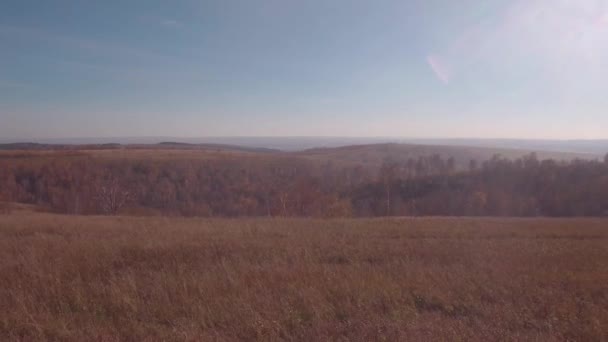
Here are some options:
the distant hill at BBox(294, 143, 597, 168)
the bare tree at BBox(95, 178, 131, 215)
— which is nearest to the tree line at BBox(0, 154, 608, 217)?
the bare tree at BBox(95, 178, 131, 215)

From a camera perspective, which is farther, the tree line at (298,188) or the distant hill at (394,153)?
the distant hill at (394,153)

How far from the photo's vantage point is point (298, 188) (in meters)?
40.0

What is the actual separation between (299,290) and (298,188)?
34821 millimetres

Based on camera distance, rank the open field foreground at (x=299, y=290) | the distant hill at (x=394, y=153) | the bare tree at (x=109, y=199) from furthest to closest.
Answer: the distant hill at (x=394, y=153), the bare tree at (x=109, y=199), the open field foreground at (x=299, y=290)

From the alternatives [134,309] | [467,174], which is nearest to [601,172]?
[467,174]

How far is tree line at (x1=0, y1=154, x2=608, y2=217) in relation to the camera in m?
36.8

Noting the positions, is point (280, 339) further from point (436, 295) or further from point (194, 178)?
point (194, 178)

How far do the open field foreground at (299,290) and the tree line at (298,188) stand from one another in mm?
21945

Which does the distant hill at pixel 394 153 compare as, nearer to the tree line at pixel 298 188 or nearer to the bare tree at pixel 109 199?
the tree line at pixel 298 188

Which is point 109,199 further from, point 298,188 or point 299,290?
point 299,290

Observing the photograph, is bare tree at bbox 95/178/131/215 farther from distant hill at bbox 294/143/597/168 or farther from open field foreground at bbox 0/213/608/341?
distant hill at bbox 294/143/597/168

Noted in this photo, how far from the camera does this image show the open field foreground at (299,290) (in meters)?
4.10

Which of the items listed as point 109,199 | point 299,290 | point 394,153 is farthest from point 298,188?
point 394,153

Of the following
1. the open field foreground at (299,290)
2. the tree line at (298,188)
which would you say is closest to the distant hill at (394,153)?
the tree line at (298,188)
